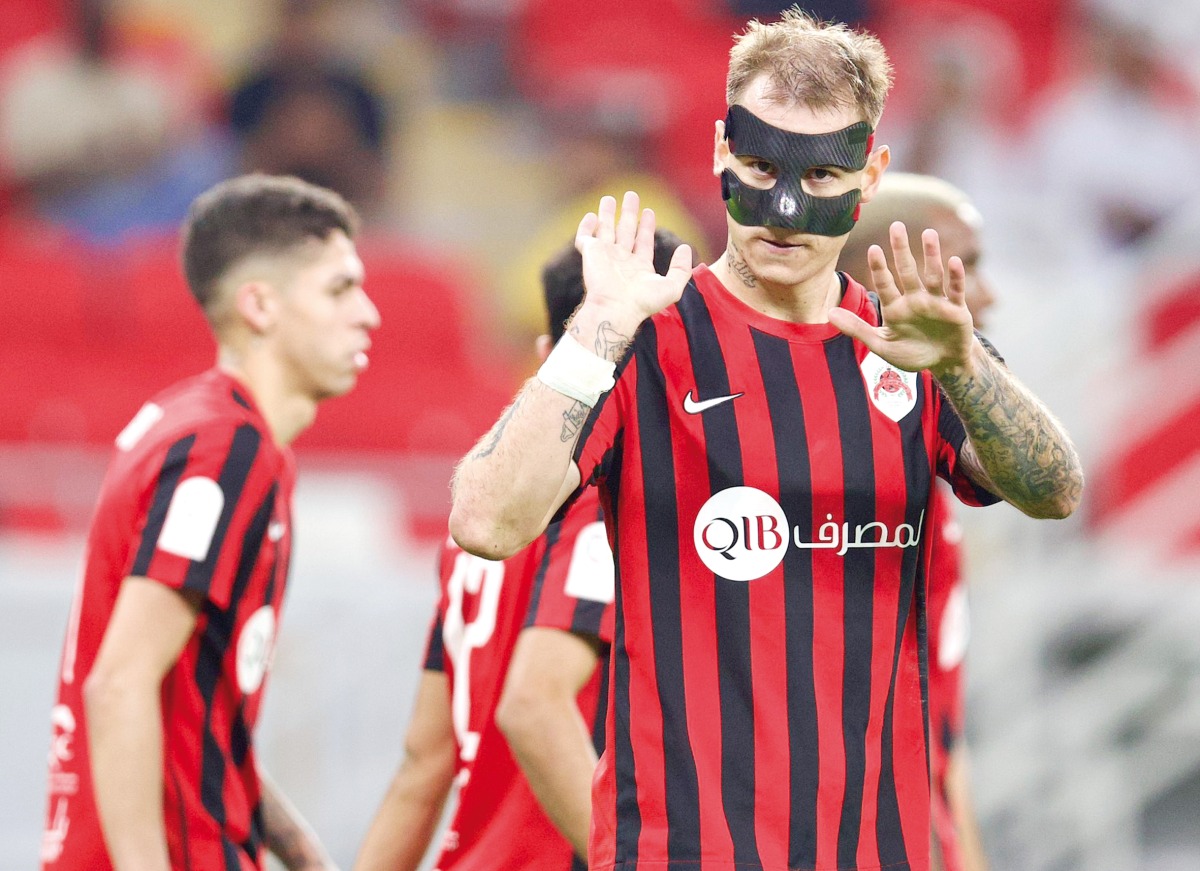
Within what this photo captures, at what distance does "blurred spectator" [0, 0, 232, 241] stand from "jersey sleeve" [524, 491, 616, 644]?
→ 253 inches

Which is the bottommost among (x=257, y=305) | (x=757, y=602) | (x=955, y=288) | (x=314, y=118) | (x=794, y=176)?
(x=757, y=602)

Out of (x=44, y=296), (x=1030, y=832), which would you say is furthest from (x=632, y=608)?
(x=44, y=296)

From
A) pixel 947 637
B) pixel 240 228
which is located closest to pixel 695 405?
pixel 947 637

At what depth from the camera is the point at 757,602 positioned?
8.70 ft

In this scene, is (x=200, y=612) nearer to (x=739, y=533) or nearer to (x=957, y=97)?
(x=739, y=533)

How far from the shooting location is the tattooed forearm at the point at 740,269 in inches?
109

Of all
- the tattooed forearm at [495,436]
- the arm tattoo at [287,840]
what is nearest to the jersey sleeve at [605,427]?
the tattooed forearm at [495,436]

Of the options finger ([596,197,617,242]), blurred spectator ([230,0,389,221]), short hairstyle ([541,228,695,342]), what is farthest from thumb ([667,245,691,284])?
blurred spectator ([230,0,389,221])

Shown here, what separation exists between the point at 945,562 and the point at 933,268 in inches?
64.3

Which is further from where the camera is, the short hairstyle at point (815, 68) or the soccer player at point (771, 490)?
the short hairstyle at point (815, 68)

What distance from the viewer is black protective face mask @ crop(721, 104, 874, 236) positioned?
2.65 m

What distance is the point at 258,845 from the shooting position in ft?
12.5

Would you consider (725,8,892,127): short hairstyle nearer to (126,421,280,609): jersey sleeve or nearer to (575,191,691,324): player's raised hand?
(575,191,691,324): player's raised hand

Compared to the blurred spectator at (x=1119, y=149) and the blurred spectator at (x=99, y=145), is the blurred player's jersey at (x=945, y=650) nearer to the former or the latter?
the blurred spectator at (x=1119, y=149)
